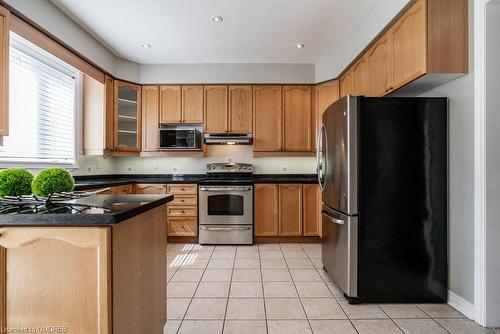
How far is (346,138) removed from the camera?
7.16 feet

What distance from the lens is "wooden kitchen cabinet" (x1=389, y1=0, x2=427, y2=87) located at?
197cm

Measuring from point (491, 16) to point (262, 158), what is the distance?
3.12 m

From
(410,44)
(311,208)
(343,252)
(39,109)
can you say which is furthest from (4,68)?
(311,208)

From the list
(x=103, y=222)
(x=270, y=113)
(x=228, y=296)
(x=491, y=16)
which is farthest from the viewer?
(x=270, y=113)

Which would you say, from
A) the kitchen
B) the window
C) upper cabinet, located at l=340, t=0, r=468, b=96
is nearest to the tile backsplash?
the kitchen

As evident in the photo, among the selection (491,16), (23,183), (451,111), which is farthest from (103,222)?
(491,16)

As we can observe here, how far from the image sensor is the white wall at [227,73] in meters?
4.11

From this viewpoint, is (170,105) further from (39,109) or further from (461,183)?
(461,183)

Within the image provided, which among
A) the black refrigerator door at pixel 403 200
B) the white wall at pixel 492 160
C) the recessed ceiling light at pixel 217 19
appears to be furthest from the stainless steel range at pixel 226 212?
the white wall at pixel 492 160

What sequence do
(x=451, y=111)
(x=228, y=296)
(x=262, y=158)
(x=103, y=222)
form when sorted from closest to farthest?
(x=103, y=222) < (x=451, y=111) < (x=228, y=296) < (x=262, y=158)

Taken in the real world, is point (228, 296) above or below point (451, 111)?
below

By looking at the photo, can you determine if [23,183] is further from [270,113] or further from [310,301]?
[270,113]

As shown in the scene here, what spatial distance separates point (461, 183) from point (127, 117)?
412 cm

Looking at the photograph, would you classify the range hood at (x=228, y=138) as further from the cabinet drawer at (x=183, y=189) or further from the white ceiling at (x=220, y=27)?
the white ceiling at (x=220, y=27)
